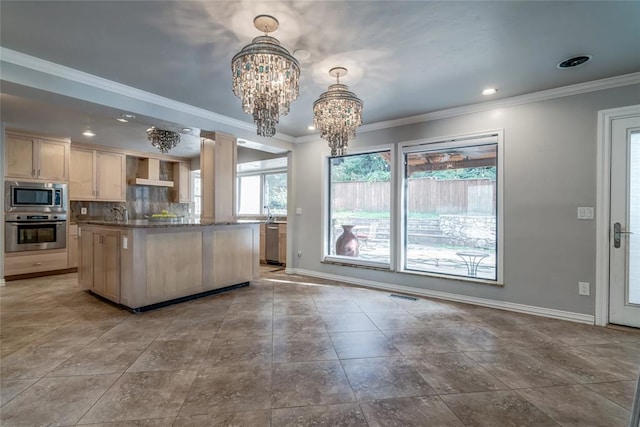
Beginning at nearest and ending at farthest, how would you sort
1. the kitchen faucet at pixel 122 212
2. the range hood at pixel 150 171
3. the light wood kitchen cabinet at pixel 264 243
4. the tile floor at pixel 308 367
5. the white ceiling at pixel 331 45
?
1. the tile floor at pixel 308 367
2. the white ceiling at pixel 331 45
3. the kitchen faucet at pixel 122 212
4. the light wood kitchen cabinet at pixel 264 243
5. the range hood at pixel 150 171

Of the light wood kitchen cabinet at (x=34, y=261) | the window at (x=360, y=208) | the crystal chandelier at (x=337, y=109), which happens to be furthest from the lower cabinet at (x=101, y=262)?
the window at (x=360, y=208)

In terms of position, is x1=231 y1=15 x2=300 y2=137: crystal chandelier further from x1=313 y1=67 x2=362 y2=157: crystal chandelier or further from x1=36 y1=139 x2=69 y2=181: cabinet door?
x1=36 y1=139 x2=69 y2=181: cabinet door

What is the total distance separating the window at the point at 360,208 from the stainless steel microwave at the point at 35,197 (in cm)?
469

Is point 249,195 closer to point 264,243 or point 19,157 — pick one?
point 264,243

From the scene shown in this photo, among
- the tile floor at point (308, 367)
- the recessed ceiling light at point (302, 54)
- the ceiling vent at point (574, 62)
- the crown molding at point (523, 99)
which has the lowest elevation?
the tile floor at point (308, 367)

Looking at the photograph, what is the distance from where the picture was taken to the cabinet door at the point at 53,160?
16.3 ft

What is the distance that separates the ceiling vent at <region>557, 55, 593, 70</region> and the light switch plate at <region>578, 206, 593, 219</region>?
142 centimetres

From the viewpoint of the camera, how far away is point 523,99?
11.0 ft

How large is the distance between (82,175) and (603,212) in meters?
7.95

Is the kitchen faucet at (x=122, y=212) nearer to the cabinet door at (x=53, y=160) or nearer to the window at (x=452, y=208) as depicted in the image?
the cabinet door at (x=53, y=160)

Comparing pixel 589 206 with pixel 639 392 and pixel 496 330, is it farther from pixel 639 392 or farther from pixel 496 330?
pixel 639 392

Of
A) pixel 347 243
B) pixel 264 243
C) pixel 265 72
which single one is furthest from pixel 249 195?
pixel 265 72

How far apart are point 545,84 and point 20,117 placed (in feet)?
21.8

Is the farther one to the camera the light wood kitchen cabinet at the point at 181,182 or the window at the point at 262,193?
the light wood kitchen cabinet at the point at 181,182
